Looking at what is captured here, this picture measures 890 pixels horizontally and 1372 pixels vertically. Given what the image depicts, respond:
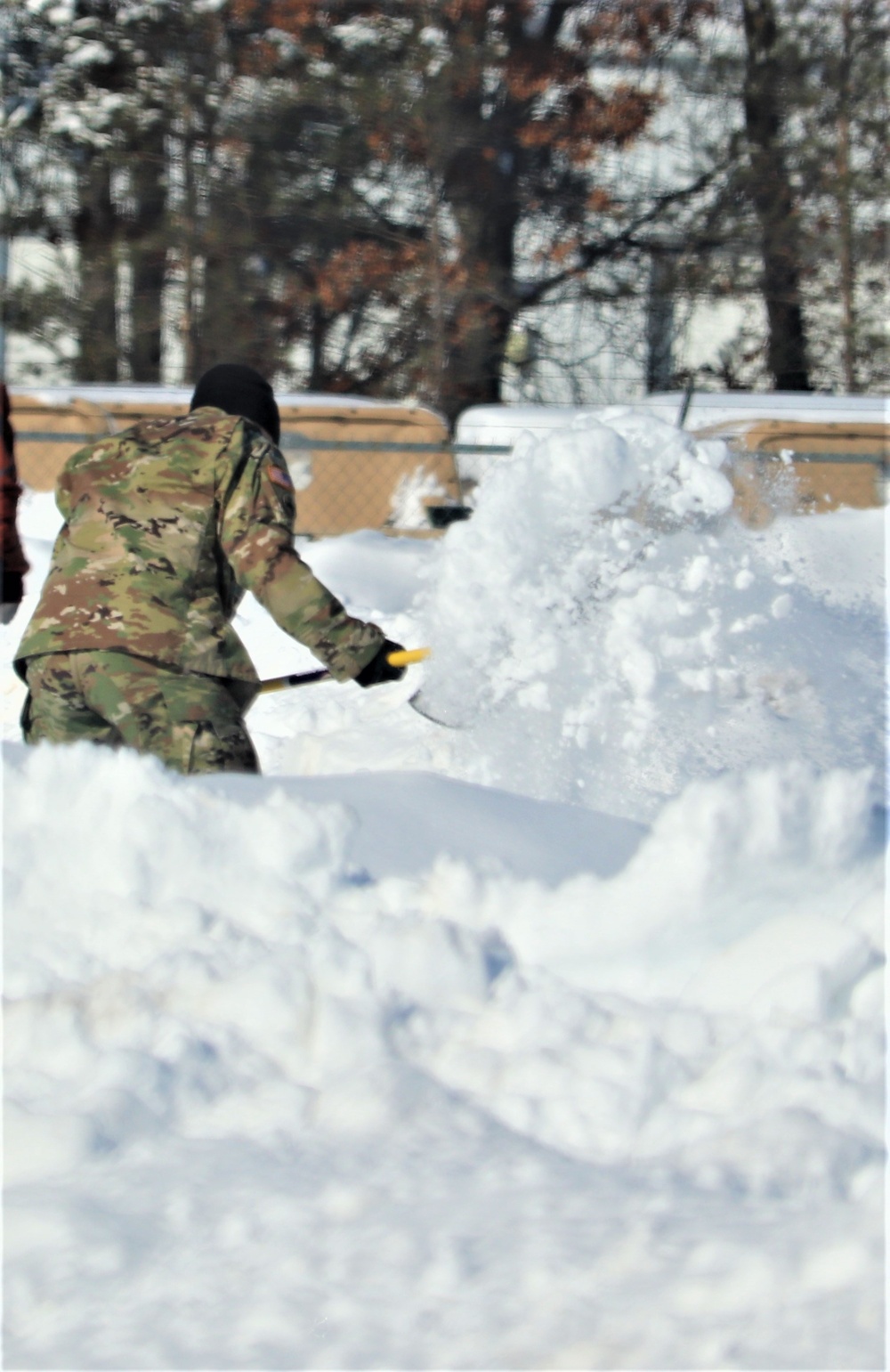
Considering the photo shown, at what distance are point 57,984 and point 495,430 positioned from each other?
816cm

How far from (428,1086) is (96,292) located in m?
14.4

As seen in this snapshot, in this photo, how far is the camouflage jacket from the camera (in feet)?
9.71

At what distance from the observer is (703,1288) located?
1.55 metres

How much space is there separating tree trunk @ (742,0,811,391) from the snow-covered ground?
46.0ft

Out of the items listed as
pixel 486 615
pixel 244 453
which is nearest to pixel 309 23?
pixel 486 615

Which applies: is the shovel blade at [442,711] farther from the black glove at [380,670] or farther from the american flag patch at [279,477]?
the american flag patch at [279,477]

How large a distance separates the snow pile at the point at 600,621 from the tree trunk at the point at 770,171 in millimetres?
11993

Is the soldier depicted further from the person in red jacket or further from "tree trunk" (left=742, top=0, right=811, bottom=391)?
"tree trunk" (left=742, top=0, right=811, bottom=391)

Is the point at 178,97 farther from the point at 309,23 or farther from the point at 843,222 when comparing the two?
the point at 843,222

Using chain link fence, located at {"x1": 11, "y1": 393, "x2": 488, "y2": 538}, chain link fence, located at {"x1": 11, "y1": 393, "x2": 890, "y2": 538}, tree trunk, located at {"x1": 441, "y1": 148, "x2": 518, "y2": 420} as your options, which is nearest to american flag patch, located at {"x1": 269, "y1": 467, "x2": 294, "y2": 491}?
chain link fence, located at {"x1": 11, "y1": 393, "x2": 890, "y2": 538}

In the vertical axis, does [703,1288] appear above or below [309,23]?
below

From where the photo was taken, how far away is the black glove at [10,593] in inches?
177

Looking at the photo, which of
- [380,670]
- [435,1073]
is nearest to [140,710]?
[380,670]

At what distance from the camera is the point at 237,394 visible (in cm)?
328
